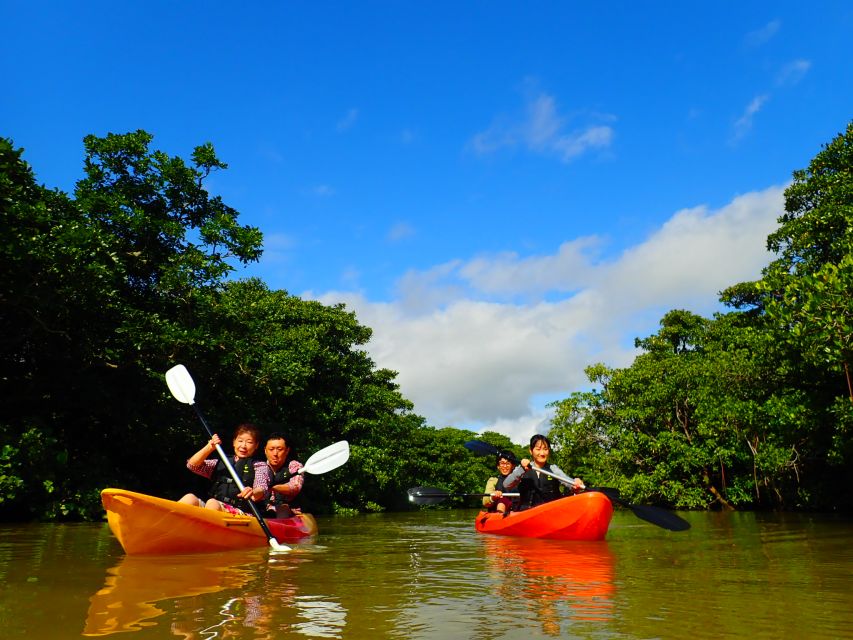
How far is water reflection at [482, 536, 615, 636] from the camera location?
284 centimetres

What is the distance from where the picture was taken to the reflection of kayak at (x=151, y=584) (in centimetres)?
278

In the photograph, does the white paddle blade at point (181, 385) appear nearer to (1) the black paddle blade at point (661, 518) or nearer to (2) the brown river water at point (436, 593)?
(2) the brown river water at point (436, 593)

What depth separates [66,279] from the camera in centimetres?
1043

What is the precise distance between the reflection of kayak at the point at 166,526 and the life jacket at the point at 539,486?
12.1 ft

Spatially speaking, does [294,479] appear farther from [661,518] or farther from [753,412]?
[753,412]

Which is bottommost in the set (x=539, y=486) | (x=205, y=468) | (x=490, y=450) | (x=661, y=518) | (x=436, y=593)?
(x=436, y=593)

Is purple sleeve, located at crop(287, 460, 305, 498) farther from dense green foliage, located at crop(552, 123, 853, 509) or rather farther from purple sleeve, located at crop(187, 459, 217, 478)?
dense green foliage, located at crop(552, 123, 853, 509)

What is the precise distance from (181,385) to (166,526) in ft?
11.0

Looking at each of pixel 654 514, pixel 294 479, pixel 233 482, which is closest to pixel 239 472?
pixel 233 482

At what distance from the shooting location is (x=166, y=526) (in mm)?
5289

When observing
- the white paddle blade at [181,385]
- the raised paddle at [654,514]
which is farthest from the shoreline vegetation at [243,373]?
the raised paddle at [654,514]

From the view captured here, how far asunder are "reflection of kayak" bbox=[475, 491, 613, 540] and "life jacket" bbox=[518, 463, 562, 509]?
27.6 inches

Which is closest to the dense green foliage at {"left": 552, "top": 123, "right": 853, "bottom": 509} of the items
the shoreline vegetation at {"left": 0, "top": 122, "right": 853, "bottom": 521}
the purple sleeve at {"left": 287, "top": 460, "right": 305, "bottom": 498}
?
the shoreline vegetation at {"left": 0, "top": 122, "right": 853, "bottom": 521}

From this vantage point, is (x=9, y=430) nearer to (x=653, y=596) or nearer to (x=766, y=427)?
(x=653, y=596)
